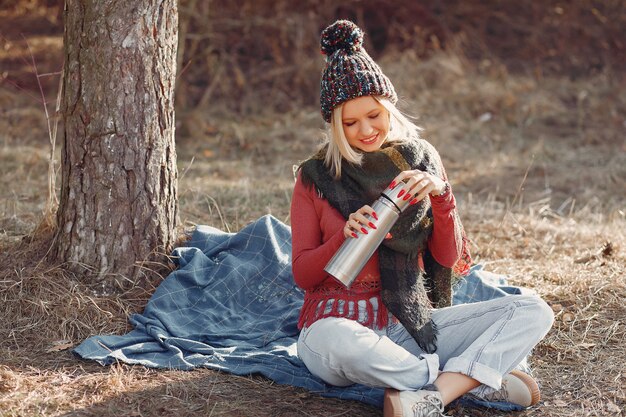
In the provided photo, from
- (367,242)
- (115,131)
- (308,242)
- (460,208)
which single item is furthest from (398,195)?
(460,208)

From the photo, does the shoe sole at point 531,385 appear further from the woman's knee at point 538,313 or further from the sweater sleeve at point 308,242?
the sweater sleeve at point 308,242

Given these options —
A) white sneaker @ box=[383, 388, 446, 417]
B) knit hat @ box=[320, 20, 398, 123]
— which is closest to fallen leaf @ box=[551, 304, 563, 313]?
white sneaker @ box=[383, 388, 446, 417]

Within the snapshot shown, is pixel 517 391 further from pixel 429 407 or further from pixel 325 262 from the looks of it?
pixel 325 262

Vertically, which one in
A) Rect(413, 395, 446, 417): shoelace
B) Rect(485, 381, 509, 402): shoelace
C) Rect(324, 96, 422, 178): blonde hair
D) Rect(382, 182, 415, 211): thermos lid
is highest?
Rect(324, 96, 422, 178): blonde hair

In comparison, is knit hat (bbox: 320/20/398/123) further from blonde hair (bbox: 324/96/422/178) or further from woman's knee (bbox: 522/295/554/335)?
woman's knee (bbox: 522/295/554/335)

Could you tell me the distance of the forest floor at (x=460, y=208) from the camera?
132 inches

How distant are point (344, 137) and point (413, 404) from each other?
3.36 feet

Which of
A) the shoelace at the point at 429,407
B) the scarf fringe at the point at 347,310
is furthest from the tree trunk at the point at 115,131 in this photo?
the shoelace at the point at 429,407

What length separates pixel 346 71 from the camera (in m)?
3.27

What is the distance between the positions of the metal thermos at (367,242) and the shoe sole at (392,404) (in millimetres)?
408

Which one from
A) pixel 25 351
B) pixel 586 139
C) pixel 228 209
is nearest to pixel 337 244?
pixel 25 351

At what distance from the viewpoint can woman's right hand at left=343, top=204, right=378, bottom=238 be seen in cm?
307

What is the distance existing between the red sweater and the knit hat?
0.38 m

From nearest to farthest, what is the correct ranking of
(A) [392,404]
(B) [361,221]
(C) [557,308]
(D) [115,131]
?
(A) [392,404], (B) [361,221], (D) [115,131], (C) [557,308]
